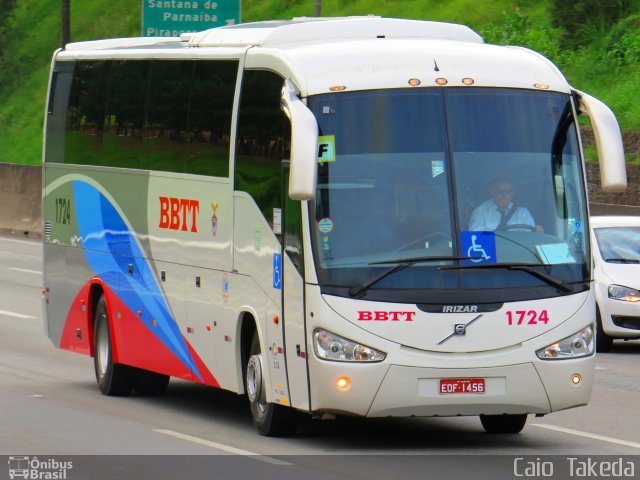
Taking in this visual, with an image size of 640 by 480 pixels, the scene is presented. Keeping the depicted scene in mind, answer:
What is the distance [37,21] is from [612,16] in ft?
102

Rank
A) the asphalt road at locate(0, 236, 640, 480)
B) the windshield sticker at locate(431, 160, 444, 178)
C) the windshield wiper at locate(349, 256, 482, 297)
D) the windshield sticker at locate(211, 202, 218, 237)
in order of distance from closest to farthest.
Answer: the asphalt road at locate(0, 236, 640, 480) < the windshield wiper at locate(349, 256, 482, 297) < the windshield sticker at locate(431, 160, 444, 178) < the windshield sticker at locate(211, 202, 218, 237)

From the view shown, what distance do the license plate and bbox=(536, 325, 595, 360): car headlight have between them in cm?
49

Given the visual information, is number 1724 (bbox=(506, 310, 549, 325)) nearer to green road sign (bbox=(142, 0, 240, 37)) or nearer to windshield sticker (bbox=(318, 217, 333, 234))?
windshield sticker (bbox=(318, 217, 333, 234))

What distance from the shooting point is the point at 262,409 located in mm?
12242

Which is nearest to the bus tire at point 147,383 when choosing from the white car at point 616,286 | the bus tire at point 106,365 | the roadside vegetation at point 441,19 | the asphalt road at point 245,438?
the bus tire at point 106,365

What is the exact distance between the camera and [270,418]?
12055 mm

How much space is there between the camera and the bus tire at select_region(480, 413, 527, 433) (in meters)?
12.5

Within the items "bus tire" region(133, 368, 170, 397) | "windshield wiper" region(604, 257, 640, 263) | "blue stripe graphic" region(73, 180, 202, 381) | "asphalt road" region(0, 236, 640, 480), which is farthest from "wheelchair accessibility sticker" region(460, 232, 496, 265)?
"windshield wiper" region(604, 257, 640, 263)

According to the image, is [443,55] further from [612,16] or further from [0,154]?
[0,154]

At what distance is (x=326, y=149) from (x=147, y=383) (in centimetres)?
494

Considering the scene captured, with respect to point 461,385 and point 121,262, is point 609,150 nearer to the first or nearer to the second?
point 461,385

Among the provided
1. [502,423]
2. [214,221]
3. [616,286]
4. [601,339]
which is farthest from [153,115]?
[601,339]

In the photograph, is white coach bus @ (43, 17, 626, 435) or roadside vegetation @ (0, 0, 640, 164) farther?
roadside vegetation @ (0, 0, 640, 164)

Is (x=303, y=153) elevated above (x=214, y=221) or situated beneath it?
elevated above
